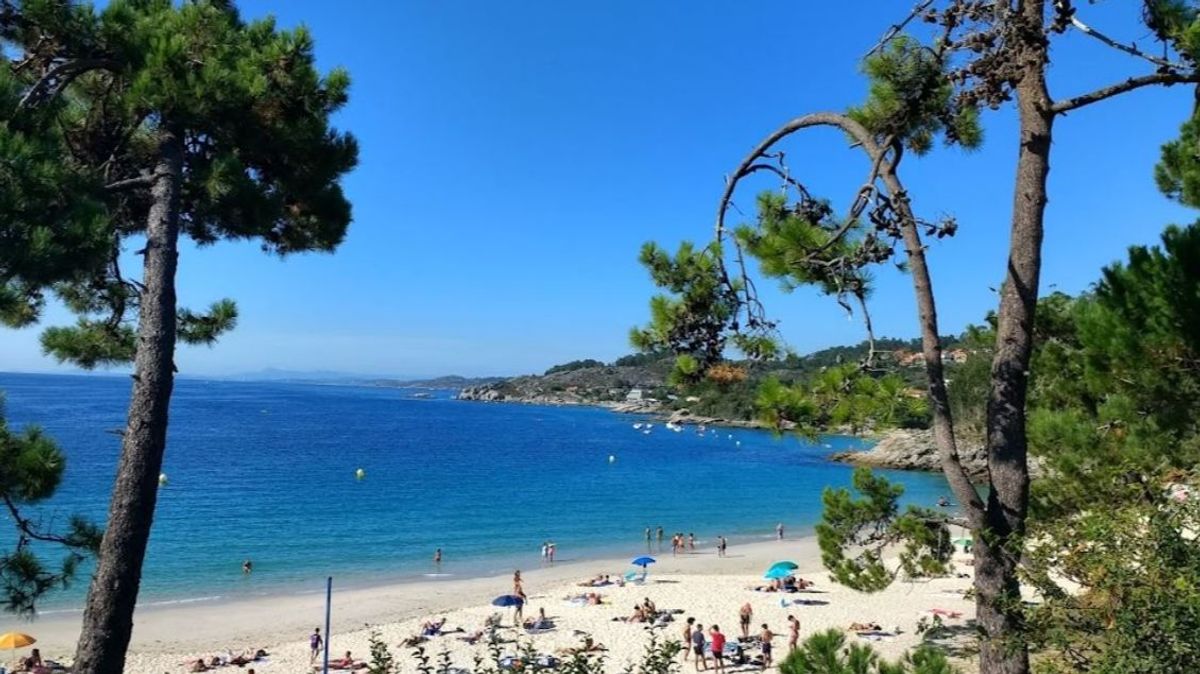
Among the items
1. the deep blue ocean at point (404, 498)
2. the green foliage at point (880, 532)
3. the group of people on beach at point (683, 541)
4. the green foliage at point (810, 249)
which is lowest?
the deep blue ocean at point (404, 498)

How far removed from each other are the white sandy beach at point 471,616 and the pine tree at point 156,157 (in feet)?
35.7

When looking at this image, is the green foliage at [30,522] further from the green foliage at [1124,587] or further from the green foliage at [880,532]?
the green foliage at [1124,587]

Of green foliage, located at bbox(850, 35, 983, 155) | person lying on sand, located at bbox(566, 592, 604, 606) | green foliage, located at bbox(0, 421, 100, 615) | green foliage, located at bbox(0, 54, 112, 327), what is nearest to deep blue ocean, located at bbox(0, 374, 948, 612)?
green foliage, located at bbox(0, 421, 100, 615)

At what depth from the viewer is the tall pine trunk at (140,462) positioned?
5285mm

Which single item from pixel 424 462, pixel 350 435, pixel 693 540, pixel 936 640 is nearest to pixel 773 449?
pixel 424 462

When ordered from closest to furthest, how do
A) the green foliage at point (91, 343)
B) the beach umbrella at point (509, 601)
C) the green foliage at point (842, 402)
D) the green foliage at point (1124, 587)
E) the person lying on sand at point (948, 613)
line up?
the green foliage at point (1124, 587), the green foliage at point (842, 402), the green foliage at point (91, 343), the person lying on sand at point (948, 613), the beach umbrella at point (509, 601)

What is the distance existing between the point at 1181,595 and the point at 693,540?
108ft

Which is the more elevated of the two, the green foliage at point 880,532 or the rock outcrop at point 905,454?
the green foliage at point 880,532

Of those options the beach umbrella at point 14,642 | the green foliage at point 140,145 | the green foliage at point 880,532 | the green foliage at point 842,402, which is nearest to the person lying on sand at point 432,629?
the beach umbrella at point 14,642

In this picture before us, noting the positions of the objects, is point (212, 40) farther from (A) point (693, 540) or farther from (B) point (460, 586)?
(A) point (693, 540)

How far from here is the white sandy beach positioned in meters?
17.4

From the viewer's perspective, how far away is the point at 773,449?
89500mm

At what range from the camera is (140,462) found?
5.47 meters

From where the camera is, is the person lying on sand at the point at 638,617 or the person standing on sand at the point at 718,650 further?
the person lying on sand at the point at 638,617
